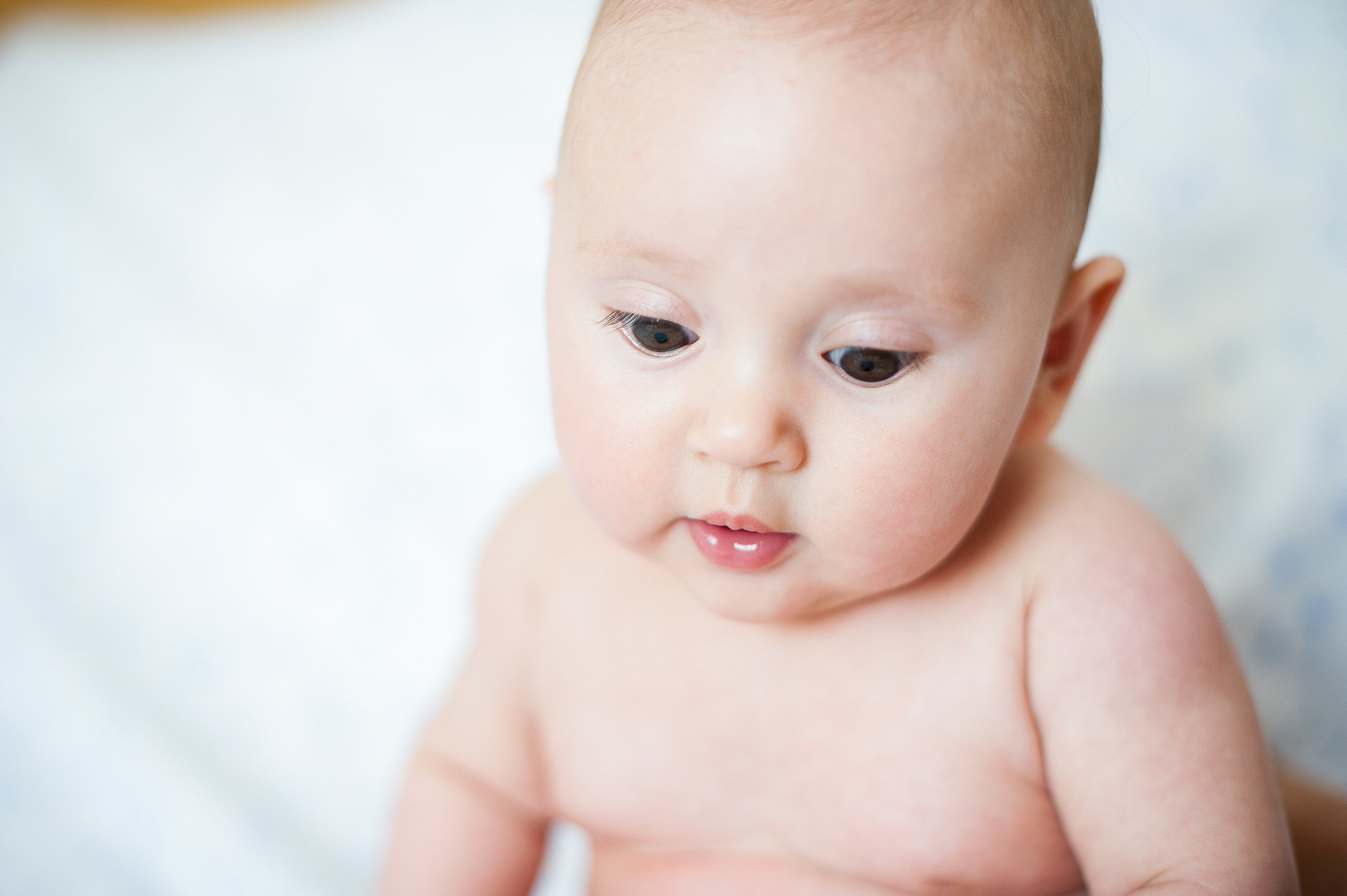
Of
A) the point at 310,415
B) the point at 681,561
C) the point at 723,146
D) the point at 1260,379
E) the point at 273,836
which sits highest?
the point at 1260,379

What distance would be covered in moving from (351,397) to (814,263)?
100 cm

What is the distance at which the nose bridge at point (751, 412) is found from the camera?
0.59 metres

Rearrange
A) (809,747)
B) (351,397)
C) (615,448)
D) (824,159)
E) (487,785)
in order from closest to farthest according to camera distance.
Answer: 1. (824,159)
2. (615,448)
3. (809,747)
4. (487,785)
5. (351,397)

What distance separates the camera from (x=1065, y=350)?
0.76 m

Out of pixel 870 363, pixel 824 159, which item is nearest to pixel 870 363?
pixel 870 363

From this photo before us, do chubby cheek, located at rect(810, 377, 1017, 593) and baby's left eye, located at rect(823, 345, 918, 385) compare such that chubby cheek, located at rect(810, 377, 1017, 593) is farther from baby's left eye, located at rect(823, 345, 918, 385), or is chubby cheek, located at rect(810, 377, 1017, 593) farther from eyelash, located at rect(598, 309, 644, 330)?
eyelash, located at rect(598, 309, 644, 330)

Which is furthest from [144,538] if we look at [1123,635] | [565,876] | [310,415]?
[1123,635]

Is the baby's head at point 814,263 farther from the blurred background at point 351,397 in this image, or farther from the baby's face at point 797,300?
the blurred background at point 351,397

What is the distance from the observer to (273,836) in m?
1.11

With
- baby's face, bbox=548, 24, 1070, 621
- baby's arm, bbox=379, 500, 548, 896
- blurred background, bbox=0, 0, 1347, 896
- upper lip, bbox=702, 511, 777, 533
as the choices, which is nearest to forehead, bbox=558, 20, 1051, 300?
baby's face, bbox=548, 24, 1070, 621

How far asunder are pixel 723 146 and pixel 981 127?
0.14 m

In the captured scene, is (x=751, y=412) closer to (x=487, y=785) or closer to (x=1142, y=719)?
(x=1142, y=719)

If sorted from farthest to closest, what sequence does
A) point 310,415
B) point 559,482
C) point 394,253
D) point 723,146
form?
1. point 394,253
2. point 310,415
3. point 559,482
4. point 723,146

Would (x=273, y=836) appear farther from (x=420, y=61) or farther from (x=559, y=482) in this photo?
(x=420, y=61)
